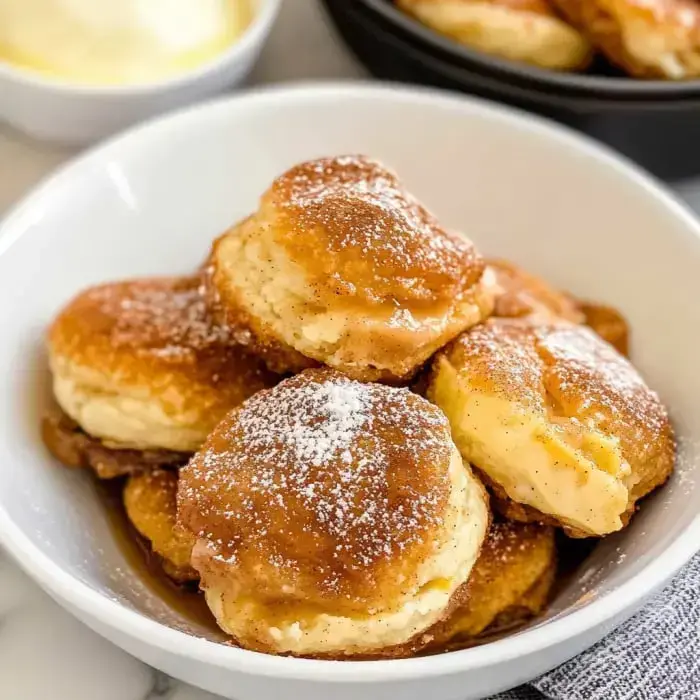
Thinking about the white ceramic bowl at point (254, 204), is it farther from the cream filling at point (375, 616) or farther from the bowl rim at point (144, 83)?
the bowl rim at point (144, 83)

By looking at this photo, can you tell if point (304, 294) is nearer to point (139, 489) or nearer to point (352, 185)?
point (352, 185)

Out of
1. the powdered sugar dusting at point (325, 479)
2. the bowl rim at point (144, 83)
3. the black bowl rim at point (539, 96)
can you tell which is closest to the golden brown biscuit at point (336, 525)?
the powdered sugar dusting at point (325, 479)

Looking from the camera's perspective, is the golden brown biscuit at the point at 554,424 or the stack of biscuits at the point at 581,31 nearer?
the golden brown biscuit at the point at 554,424

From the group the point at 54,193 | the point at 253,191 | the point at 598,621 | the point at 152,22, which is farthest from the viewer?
the point at 152,22

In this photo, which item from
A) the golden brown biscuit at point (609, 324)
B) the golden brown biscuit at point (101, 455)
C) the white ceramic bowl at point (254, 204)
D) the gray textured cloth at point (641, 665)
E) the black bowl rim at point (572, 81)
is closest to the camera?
the white ceramic bowl at point (254, 204)

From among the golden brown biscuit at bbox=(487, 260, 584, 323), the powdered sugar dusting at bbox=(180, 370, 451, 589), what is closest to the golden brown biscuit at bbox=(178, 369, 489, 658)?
the powdered sugar dusting at bbox=(180, 370, 451, 589)

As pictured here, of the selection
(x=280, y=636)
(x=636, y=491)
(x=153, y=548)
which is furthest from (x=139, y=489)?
(x=636, y=491)

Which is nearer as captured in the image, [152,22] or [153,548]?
[153,548]
